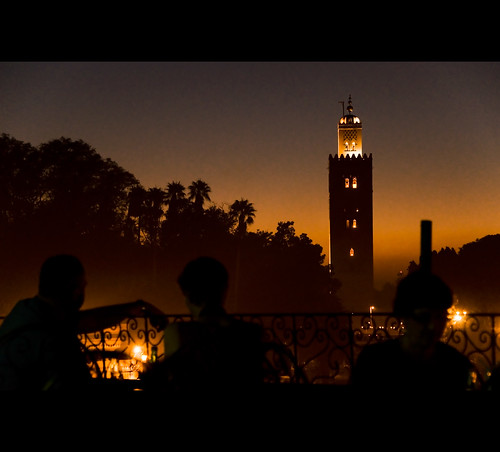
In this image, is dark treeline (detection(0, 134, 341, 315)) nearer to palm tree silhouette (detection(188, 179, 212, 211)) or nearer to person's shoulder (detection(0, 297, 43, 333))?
palm tree silhouette (detection(188, 179, 212, 211))

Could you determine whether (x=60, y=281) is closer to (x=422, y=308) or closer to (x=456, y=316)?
(x=422, y=308)

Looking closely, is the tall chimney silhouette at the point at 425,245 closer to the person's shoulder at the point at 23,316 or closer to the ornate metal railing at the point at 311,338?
the ornate metal railing at the point at 311,338

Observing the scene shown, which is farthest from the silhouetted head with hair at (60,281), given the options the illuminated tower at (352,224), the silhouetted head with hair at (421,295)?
the illuminated tower at (352,224)

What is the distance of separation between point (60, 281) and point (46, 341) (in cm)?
41

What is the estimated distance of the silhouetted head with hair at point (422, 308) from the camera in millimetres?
3428

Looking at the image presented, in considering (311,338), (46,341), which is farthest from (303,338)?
(46,341)

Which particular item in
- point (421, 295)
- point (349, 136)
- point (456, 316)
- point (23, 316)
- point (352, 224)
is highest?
point (349, 136)

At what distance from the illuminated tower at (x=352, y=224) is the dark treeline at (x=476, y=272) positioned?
67.2 feet

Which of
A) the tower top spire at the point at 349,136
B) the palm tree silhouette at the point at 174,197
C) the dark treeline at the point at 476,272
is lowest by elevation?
the dark treeline at the point at 476,272

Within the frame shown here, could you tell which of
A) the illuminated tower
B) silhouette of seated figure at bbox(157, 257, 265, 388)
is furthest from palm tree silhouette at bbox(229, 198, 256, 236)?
silhouette of seated figure at bbox(157, 257, 265, 388)

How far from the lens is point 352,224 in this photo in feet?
279

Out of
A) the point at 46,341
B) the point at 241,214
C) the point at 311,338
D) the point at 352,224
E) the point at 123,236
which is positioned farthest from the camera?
the point at 352,224

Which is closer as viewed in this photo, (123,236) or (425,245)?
(425,245)
